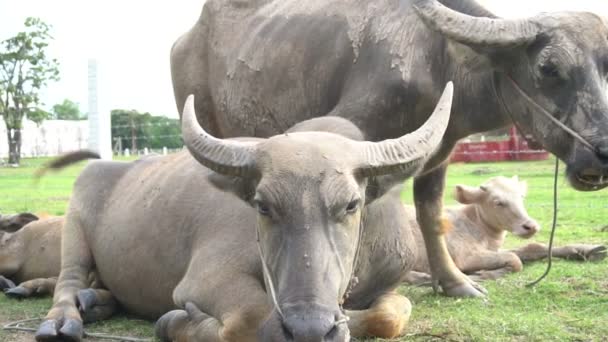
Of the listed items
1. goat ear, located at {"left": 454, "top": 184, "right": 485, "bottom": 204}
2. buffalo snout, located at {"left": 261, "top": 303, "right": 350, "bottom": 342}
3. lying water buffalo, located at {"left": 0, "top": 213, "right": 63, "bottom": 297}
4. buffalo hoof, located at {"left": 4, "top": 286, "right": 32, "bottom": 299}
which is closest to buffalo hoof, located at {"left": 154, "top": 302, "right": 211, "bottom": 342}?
buffalo snout, located at {"left": 261, "top": 303, "right": 350, "bottom": 342}

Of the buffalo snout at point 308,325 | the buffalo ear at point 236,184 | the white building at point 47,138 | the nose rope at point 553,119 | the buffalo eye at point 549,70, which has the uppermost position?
the buffalo eye at point 549,70

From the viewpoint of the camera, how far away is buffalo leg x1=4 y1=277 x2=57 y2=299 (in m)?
5.59

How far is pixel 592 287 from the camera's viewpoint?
5434 mm

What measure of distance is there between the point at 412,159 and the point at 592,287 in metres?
2.75

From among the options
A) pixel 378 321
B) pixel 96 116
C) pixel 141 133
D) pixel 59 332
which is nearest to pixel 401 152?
pixel 378 321

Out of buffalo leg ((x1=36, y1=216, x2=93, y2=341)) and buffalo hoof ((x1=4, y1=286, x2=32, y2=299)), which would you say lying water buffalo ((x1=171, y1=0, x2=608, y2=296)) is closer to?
buffalo leg ((x1=36, y1=216, x2=93, y2=341))

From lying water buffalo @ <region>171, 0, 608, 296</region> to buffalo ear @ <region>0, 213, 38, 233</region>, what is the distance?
1922 mm

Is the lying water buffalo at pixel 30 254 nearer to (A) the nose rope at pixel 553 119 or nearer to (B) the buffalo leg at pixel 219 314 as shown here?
(B) the buffalo leg at pixel 219 314

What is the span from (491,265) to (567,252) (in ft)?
2.61

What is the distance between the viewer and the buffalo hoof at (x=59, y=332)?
13.5 ft

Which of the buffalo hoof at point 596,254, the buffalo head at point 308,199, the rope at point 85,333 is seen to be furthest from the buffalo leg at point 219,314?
the buffalo hoof at point 596,254

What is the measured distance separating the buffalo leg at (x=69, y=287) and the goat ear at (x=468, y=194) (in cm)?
413

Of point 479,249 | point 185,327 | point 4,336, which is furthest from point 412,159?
point 479,249

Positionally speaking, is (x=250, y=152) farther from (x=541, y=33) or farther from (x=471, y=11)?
(x=471, y=11)
